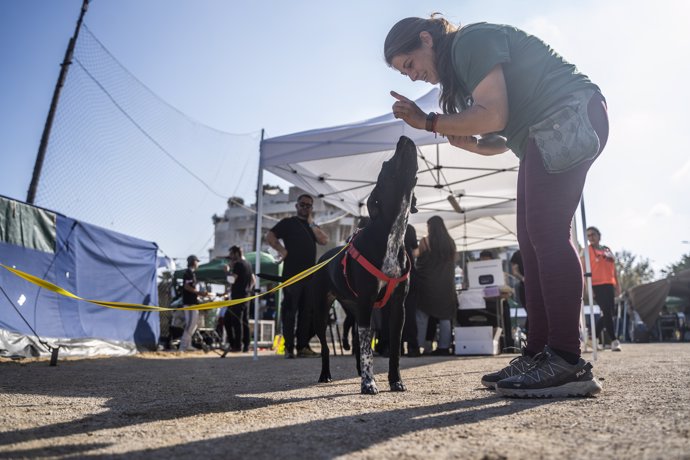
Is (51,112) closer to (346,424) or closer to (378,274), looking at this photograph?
(378,274)

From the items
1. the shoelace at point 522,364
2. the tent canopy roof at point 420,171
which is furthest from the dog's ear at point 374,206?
the tent canopy roof at point 420,171

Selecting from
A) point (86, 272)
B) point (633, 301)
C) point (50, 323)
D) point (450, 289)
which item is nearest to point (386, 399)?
point (450, 289)

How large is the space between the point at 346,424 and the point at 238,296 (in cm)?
807

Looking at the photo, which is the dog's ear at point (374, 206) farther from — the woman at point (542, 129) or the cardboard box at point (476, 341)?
the cardboard box at point (476, 341)

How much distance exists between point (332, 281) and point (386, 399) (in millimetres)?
1272

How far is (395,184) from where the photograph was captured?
3096 mm

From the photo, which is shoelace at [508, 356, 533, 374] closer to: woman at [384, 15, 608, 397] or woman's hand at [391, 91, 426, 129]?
woman at [384, 15, 608, 397]

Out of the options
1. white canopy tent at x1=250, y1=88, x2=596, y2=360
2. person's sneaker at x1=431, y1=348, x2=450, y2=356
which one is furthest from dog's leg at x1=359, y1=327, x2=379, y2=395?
person's sneaker at x1=431, y1=348, x2=450, y2=356

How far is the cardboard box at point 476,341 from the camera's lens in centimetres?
768

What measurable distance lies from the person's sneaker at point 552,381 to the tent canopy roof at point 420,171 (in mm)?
4585

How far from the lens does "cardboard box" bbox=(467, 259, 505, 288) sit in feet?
27.2

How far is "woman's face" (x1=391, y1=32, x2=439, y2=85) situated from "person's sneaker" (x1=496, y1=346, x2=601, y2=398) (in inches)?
58.8

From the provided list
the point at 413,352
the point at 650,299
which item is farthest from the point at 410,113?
the point at 650,299

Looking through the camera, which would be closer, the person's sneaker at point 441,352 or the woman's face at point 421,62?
the woman's face at point 421,62
